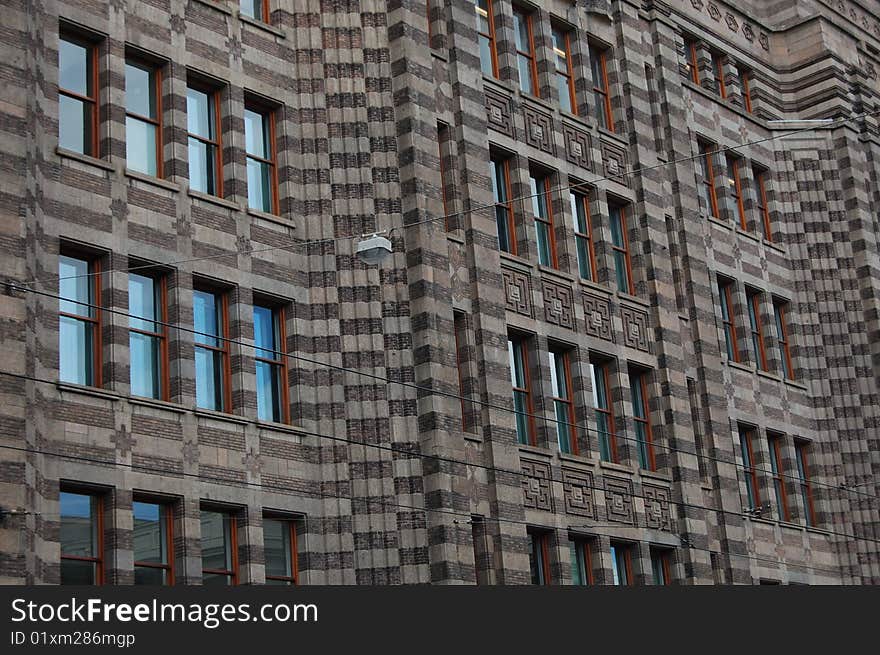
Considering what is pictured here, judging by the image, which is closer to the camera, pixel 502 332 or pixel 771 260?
pixel 502 332

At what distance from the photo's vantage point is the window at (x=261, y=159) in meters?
36.2

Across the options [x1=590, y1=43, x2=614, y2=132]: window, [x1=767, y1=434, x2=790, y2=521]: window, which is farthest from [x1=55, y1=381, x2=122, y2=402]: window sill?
[x1=767, y1=434, x2=790, y2=521]: window

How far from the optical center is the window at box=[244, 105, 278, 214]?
36.2 metres

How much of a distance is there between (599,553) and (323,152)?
1126 cm

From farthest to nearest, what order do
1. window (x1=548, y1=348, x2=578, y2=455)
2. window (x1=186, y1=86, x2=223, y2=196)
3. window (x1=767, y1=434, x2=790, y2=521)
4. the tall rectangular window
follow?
the tall rectangular window, window (x1=767, y1=434, x2=790, y2=521), window (x1=548, y1=348, x2=578, y2=455), window (x1=186, y1=86, x2=223, y2=196)

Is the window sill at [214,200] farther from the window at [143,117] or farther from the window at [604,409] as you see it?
the window at [604,409]

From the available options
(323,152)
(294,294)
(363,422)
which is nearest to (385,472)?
(363,422)

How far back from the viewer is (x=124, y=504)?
3064 centimetres

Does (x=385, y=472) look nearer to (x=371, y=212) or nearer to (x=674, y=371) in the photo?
(x=371, y=212)

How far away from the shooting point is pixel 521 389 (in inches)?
1559

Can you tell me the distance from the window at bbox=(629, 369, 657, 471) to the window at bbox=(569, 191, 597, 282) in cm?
284

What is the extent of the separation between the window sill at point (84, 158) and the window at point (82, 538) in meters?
6.42

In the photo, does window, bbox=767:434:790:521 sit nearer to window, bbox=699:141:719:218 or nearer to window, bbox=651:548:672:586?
window, bbox=651:548:672:586

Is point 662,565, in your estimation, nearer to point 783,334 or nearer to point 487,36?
point 783,334
